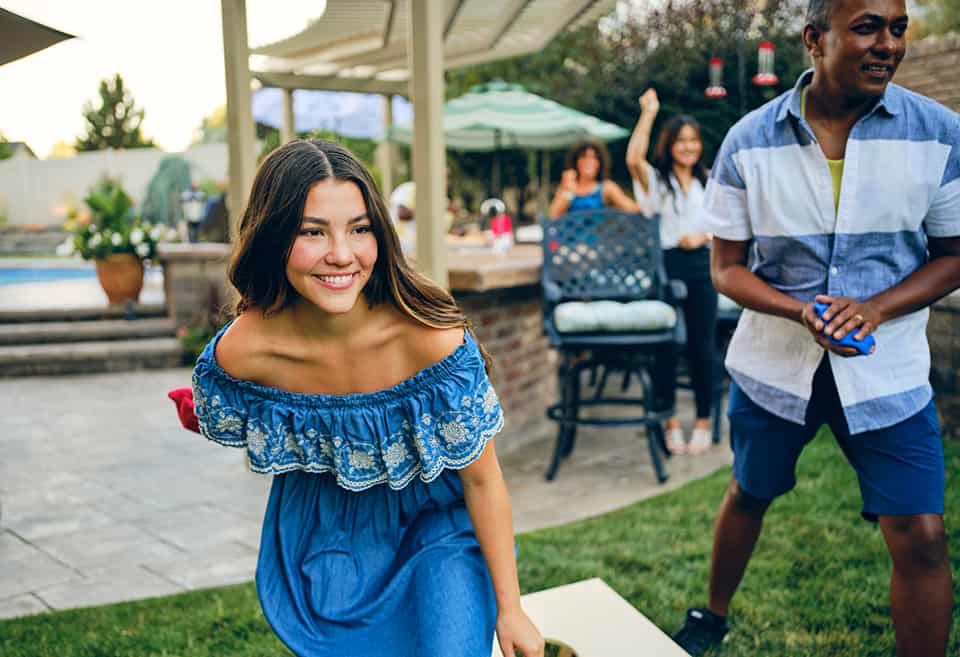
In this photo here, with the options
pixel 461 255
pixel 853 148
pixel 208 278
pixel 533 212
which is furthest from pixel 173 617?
pixel 533 212

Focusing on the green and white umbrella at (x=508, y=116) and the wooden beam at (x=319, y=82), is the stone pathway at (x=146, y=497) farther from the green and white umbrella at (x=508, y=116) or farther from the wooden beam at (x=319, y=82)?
the wooden beam at (x=319, y=82)

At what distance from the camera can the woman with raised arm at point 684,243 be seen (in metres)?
5.02

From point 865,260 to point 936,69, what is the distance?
4732mm

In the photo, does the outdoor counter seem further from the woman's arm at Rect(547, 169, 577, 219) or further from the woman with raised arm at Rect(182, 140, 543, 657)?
the woman with raised arm at Rect(182, 140, 543, 657)

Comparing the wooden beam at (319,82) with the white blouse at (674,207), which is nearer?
the white blouse at (674,207)

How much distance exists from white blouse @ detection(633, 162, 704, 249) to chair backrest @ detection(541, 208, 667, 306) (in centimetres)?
24

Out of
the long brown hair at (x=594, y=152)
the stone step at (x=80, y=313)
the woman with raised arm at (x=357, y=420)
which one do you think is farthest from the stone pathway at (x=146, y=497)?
the stone step at (x=80, y=313)

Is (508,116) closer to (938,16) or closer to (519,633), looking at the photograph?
(519,633)

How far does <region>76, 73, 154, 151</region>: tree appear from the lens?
1218 inches

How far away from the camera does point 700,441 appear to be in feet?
17.0

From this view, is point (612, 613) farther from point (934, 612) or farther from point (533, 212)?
point (533, 212)

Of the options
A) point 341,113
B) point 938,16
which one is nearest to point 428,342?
point 341,113

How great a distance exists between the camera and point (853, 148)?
2.15m

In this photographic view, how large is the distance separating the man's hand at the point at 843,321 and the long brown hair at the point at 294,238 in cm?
86
